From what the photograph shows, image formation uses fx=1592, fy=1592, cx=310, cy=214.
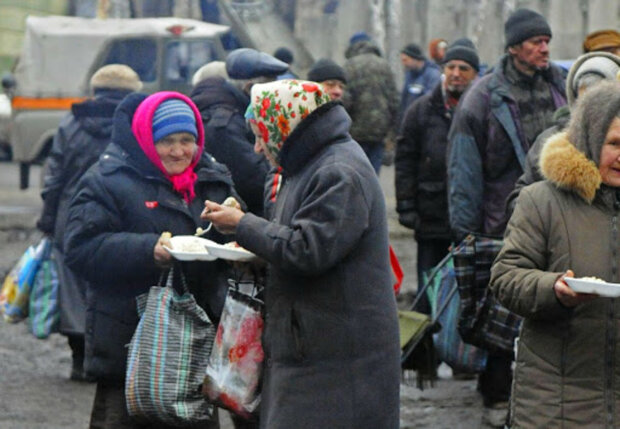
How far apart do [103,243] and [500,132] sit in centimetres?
268

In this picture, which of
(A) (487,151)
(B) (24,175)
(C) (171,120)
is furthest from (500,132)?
(B) (24,175)

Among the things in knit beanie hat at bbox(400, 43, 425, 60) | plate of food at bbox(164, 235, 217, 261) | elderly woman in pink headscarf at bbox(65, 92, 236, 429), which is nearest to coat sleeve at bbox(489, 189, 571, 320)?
plate of food at bbox(164, 235, 217, 261)

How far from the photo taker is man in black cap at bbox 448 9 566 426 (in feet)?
25.7

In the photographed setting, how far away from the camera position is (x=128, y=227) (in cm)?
594

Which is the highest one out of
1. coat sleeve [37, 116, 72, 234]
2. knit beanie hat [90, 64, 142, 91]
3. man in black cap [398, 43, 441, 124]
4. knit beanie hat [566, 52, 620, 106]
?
knit beanie hat [566, 52, 620, 106]

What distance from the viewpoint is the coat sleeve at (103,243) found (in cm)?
580

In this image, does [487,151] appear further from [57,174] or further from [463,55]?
[57,174]

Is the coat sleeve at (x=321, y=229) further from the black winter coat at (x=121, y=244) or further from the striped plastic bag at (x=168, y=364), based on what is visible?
the black winter coat at (x=121, y=244)

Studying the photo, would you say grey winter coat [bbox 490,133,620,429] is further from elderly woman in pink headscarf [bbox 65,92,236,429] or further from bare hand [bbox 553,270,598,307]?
elderly woman in pink headscarf [bbox 65,92,236,429]

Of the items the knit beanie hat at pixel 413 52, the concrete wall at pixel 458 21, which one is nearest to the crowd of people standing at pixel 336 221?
the knit beanie hat at pixel 413 52

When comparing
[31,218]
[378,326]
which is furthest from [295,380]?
[31,218]

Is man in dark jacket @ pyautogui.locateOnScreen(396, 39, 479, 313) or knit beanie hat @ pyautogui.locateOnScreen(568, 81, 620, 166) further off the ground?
knit beanie hat @ pyautogui.locateOnScreen(568, 81, 620, 166)

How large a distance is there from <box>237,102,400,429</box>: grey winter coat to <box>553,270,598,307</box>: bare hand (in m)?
0.57

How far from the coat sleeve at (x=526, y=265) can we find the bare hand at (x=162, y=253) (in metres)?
1.31
